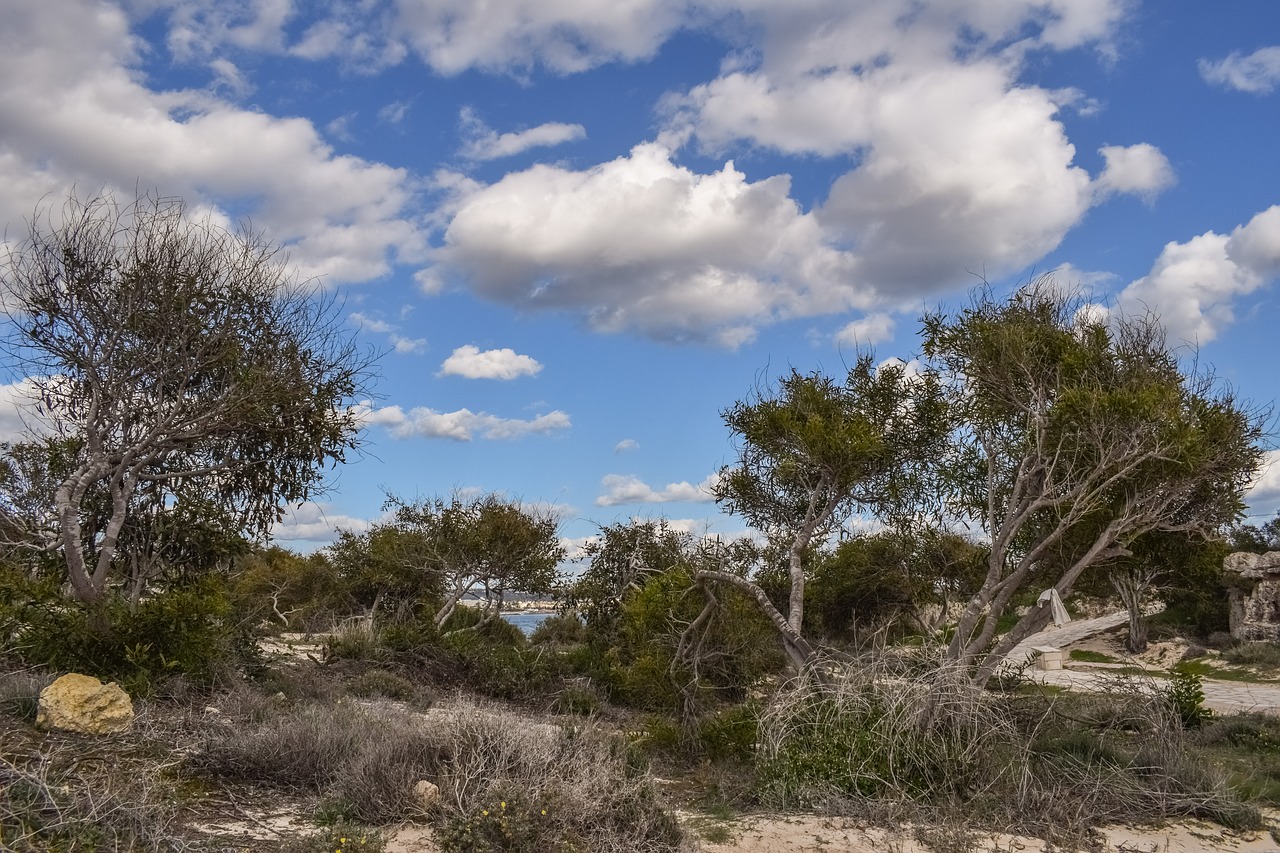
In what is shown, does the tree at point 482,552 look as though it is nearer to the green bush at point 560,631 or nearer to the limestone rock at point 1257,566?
the green bush at point 560,631

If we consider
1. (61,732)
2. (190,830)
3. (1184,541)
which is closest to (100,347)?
(61,732)

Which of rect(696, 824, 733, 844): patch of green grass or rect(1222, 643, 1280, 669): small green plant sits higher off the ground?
rect(1222, 643, 1280, 669): small green plant

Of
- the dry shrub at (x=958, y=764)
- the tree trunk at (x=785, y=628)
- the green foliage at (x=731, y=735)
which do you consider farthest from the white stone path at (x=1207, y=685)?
the green foliage at (x=731, y=735)

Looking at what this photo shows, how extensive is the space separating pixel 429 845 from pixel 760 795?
367 cm

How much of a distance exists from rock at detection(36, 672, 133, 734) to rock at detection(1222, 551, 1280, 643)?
29440 millimetres

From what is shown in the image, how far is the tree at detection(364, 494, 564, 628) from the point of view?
21.0 meters

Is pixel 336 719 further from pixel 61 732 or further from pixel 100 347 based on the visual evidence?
pixel 100 347

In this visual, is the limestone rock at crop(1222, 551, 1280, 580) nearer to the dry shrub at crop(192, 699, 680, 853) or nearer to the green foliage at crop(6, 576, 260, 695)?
the dry shrub at crop(192, 699, 680, 853)

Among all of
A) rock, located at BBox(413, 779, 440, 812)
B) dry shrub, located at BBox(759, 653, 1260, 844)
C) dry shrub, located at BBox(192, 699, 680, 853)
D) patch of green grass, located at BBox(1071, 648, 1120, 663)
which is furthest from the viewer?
patch of green grass, located at BBox(1071, 648, 1120, 663)

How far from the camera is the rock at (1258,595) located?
26.9 m

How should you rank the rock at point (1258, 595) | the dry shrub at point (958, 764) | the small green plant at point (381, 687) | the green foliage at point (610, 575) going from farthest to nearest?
the rock at point (1258, 595), the green foliage at point (610, 575), the small green plant at point (381, 687), the dry shrub at point (958, 764)

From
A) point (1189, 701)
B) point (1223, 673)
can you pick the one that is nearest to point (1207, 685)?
point (1223, 673)

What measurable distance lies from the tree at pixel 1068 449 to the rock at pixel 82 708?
869 centimetres

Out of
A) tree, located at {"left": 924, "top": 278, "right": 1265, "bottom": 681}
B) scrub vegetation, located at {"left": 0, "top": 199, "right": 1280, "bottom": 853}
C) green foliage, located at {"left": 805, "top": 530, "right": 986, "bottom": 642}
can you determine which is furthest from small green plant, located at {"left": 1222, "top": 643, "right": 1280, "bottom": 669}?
tree, located at {"left": 924, "top": 278, "right": 1265, "bottom": 681}
